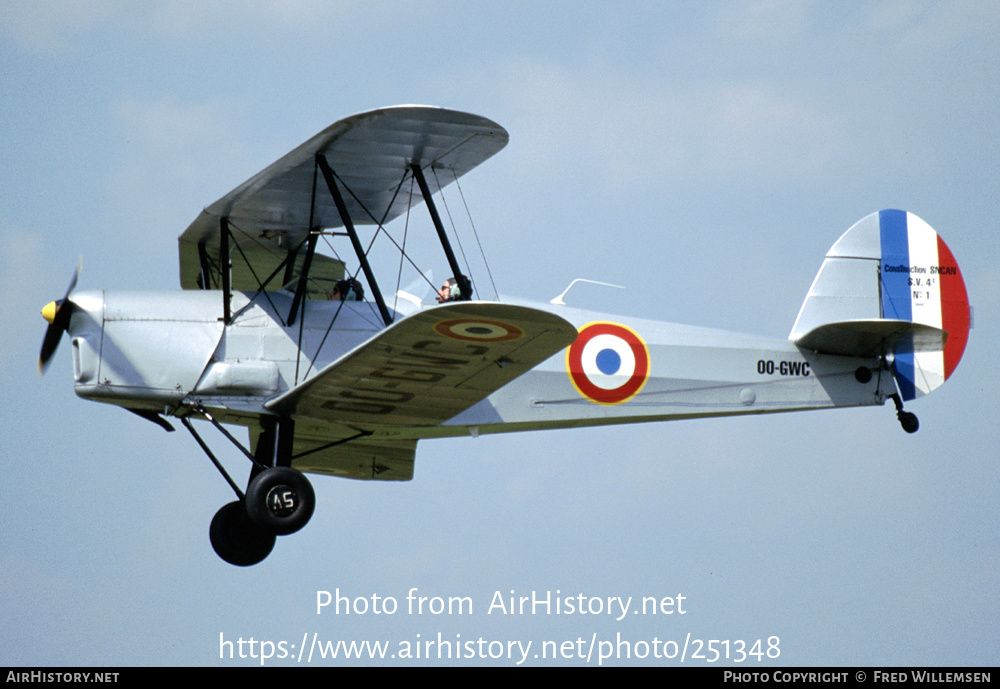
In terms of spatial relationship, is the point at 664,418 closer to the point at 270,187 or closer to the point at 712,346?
the point at 712,346

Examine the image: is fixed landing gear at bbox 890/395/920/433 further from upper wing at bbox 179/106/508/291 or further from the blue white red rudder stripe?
upper wing at bbox 179/106/508/291

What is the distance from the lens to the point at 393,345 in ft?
27.5

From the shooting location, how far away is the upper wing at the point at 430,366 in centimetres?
791

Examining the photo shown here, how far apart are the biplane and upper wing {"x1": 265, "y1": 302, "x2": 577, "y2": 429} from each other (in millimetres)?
21

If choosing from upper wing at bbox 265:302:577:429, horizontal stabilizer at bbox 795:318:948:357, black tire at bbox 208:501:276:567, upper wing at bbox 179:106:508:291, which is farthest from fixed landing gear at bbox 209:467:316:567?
Answer: horizontal stabilizer at bbox 795:318:948:357

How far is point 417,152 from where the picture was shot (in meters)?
9.31

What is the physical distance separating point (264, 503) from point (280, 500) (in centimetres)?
11

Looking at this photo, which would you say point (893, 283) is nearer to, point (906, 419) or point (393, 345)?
point (906, 419)

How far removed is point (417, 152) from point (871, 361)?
4109 millimetres

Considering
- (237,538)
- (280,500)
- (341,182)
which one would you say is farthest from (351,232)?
(237,538)

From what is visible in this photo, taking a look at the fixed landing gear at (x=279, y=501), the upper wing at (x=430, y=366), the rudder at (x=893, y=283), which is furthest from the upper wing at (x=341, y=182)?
the rudder at (x=893, y=283)

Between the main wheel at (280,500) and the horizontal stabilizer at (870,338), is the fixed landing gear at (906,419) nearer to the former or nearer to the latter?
the horizontal stabilizer at (870,338)

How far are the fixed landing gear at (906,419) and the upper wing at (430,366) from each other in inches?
136
